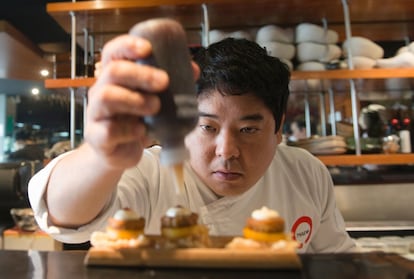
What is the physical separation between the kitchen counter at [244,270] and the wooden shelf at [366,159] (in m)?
1.23

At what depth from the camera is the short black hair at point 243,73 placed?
94 cm

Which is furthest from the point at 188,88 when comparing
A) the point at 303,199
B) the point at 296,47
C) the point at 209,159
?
the point at 296,47

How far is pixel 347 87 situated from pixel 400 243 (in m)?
0.86

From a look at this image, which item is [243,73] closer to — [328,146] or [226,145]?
[226,145]

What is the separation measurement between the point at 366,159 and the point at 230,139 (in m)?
1.13

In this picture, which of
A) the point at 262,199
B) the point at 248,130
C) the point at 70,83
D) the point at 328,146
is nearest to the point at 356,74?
the point at 328,146

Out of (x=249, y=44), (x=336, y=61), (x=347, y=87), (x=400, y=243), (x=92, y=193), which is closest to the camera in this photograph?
(x=92, y=193)

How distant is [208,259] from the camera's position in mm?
494

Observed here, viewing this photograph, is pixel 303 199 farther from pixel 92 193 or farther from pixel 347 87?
pixel 347 87

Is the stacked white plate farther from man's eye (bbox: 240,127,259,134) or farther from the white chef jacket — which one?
man's eye (bbox: 240,127,259,134)

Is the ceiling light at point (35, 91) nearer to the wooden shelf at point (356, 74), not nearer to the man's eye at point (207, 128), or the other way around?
the wooden shelf at point (356, 74)

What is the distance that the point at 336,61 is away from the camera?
1842 millimetres

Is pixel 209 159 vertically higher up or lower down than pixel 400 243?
higher up

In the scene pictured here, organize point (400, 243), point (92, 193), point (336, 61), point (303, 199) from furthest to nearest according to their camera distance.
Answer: point (336, 61) < point (400, 243) < point (303, 199) < point (92, 193)
